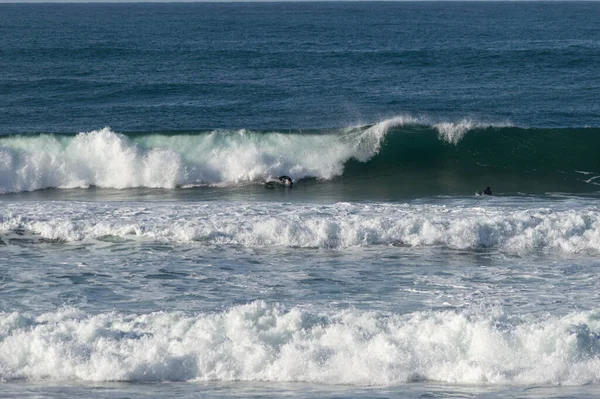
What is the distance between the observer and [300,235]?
1703 cm

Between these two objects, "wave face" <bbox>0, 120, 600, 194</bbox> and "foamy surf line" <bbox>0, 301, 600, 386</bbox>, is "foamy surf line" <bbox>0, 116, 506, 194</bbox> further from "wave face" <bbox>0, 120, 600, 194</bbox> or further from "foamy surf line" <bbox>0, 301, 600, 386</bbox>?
"foamy surf line" <bbox>0, 301, 600, 386</bbox>

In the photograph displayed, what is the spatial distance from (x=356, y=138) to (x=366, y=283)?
12.8 meters

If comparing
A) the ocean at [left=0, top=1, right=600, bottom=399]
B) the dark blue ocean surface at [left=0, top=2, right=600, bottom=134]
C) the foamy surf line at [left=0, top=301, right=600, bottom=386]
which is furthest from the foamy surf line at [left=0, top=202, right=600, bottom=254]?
the dark blue ocean surface at [left=0, top=2, right=600, bottom=134]

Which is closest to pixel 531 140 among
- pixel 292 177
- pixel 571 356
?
pixel 292 177

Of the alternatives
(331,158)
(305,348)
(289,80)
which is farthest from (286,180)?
(289,80)

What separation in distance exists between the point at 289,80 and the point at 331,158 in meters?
13.6

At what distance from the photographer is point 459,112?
31.4 m

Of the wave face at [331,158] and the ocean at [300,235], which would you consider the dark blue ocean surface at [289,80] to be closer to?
the ocean at [300,235]

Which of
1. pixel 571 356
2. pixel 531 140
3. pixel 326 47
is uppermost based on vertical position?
→ pixel 326 47

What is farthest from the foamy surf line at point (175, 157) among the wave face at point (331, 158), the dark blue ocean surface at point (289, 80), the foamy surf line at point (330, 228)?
the foamy surf line at point (330, 228)

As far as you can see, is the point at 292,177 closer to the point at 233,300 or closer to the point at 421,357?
the point at 233,300

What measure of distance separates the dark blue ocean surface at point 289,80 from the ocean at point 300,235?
8.5 inches

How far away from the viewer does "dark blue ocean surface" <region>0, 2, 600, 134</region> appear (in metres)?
30.8

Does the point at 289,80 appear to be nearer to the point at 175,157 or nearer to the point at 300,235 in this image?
the point at 175,157
